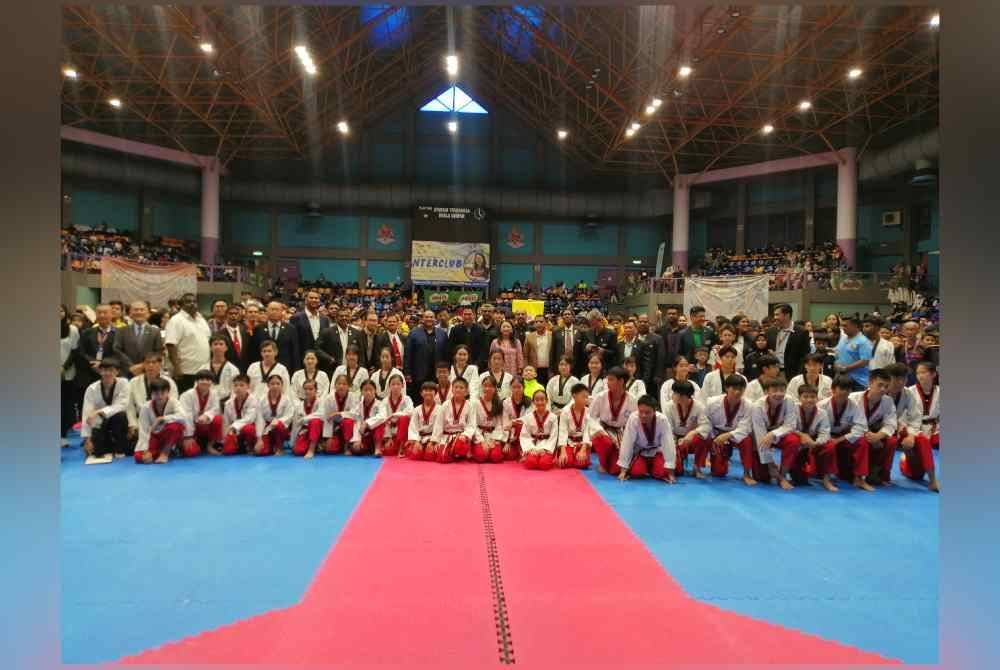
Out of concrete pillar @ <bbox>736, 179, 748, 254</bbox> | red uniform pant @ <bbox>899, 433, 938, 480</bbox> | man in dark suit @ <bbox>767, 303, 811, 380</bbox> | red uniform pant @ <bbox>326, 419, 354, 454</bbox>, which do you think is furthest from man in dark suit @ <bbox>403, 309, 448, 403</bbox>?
concrete pillar @ <bbox>736, 179, 748, 254</bbox>

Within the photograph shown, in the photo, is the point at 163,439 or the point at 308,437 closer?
the point at 163,439

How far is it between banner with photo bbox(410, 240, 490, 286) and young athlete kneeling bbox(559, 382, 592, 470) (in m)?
19.3

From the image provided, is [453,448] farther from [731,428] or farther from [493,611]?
[493,611]

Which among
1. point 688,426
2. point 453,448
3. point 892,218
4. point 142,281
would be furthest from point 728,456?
point 892,218

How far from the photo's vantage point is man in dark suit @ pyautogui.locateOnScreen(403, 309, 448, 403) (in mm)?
8164

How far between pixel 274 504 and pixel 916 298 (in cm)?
1726

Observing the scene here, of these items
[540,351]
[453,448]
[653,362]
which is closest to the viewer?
[453,448]

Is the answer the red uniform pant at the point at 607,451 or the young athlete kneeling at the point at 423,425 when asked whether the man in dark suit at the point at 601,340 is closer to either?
the red uniform pant at the point at 607,451

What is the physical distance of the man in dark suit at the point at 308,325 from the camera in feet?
26.5

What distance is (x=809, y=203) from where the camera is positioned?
23656 millimetres

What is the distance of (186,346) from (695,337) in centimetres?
712

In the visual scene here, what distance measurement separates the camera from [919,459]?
6164 millimetres
